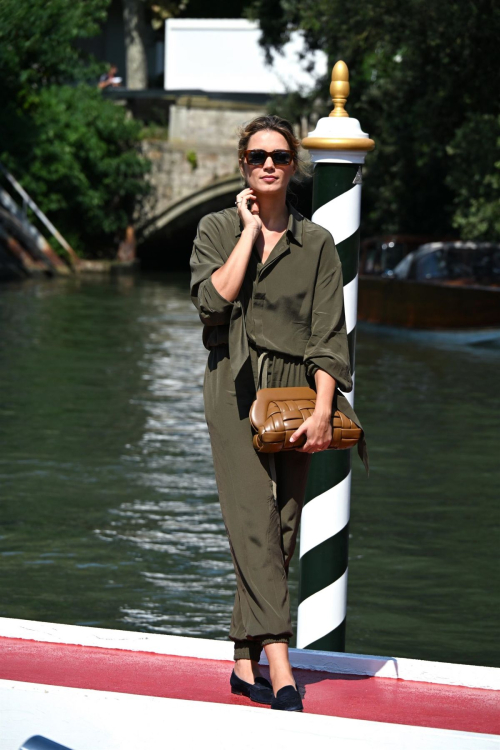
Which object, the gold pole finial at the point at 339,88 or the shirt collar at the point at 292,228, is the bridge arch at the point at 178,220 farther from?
the shirt collar at the point at 292,228

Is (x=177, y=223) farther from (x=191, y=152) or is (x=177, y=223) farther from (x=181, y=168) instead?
Answer: (x=191, y=152)

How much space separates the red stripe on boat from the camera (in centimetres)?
345

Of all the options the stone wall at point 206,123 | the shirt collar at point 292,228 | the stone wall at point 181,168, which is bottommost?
the stone wall at point 181,168

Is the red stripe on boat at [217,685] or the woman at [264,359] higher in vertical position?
the woman at [264,359]

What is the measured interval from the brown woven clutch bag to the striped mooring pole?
2.37ft

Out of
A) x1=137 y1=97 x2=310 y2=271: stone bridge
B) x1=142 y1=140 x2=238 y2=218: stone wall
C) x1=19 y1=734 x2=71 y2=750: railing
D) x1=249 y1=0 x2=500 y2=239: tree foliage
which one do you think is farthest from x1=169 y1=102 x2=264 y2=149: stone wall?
x1=19 y1=734 x2=71 y2=750: railing

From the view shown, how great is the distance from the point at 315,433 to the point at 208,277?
0.53 metres

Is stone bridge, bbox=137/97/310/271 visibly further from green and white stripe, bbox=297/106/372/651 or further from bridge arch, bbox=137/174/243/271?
green and white stripe, bbox=297/106/372/651

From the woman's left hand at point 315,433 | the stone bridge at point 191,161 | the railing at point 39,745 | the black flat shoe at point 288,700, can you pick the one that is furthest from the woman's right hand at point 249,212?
the stone bridge at point 191,161

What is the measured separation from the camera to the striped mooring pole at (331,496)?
13.6 feet

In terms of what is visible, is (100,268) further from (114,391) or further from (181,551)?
(181,551)

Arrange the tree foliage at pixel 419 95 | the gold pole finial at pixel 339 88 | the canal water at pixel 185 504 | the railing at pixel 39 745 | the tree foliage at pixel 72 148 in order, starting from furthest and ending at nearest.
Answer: the tree foliage at pixel 72 148, the tree foliage at pixel 419 95, the canal water at pixel 185 504, the gold pole finial at pixel 339 88, the railing at pixel 39 745

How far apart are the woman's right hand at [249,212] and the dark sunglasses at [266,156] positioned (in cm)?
8

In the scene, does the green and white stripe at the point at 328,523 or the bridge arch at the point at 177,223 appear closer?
the green and white stripe at the point at 328,523
